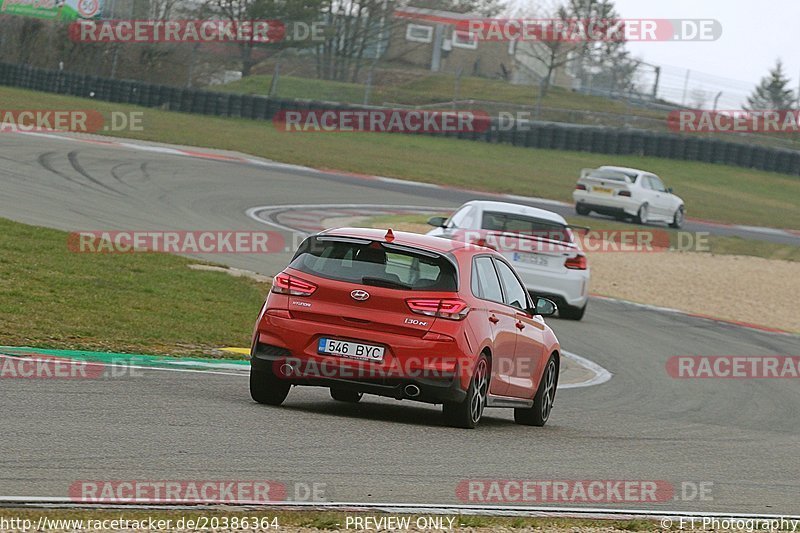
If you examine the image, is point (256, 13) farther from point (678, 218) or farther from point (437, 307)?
point (437, 307)

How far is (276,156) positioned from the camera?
39.9 m

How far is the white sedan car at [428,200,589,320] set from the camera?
18250mm

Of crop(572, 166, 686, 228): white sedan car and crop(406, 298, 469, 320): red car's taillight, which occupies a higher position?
crop(406, 298, 469, 320): red car's taillight

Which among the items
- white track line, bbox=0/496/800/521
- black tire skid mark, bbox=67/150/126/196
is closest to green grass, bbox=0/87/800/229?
black tire skid mark, bbox=67/150/126/196

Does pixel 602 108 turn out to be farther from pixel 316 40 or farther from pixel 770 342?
pixel 770 342

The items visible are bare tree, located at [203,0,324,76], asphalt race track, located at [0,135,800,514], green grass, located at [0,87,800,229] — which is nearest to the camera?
asphalt race track, located at [0,135,800,514]

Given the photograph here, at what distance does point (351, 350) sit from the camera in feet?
29.4

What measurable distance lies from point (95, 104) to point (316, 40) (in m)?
23.6

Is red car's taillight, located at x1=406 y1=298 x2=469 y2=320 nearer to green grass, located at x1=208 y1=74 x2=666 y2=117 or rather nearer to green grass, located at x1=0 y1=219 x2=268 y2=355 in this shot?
green grass, located at x1=0 y1=219 x2=268 y2=355

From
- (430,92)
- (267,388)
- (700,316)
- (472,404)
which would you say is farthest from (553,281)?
(430,92)

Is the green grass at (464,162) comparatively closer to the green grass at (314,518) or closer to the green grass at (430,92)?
the green grass at (430,92)

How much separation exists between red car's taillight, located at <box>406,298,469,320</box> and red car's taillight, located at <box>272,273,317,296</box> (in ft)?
2.29

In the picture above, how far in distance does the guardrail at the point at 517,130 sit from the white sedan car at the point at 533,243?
32.6m

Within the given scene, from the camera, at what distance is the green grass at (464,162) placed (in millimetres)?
40594
